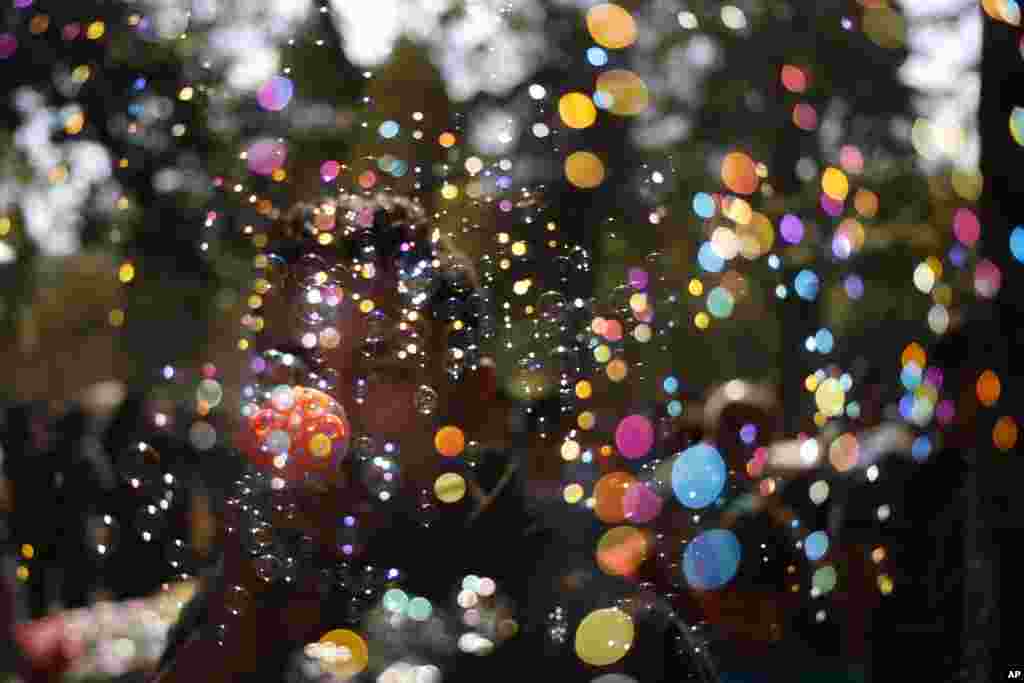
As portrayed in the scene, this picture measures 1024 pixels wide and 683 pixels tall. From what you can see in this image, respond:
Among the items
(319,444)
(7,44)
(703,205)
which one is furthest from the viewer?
(7,44)

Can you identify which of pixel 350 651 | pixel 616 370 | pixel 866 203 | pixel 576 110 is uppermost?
pixel 576 110

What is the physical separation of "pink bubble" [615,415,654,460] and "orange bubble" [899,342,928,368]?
1.17 ft

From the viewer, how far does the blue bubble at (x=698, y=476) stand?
0.85m

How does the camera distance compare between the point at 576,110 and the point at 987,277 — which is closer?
the point at 576,110

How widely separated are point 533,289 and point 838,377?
0.39 metres

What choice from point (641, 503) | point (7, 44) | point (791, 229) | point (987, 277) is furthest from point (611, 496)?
point (7, 44)

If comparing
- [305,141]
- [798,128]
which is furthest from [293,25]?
[798,128]

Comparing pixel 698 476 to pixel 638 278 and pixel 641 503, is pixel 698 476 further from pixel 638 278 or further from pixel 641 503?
pixel 638 278

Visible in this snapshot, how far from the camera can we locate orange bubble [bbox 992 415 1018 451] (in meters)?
1.04

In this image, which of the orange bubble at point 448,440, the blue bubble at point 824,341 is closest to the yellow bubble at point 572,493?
the orange bubble at point 448,440

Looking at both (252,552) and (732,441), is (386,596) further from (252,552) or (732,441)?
(732,441)

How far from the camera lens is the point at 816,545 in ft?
3.10

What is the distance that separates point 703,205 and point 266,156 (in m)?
0.45

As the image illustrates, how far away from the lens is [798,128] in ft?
3.12
